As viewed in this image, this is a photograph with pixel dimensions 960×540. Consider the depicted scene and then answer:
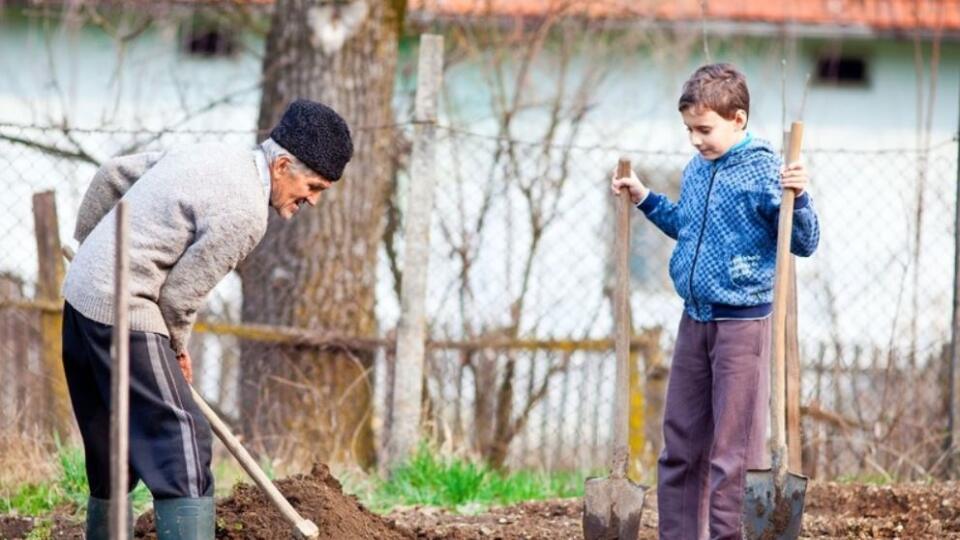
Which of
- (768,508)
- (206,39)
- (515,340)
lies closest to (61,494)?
(515,340)

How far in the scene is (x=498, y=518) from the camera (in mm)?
5598

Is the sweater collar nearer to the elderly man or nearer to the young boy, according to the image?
the elderly man

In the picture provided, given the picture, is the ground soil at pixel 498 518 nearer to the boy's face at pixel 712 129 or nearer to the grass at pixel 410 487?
the grass at pixel 410 487

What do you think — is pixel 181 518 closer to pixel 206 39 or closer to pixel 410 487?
pixel 410 487

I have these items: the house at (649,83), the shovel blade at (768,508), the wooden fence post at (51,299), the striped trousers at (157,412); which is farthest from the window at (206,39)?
the shovel blade at (768,508)

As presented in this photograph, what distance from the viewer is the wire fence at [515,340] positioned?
7078mm

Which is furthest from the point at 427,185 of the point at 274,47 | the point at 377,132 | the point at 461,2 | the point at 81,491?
the point at 461,2

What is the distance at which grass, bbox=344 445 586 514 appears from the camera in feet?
19.9

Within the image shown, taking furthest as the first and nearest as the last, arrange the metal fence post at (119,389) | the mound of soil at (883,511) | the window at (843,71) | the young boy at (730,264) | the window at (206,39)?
the window at (843,71), the window at (206,39), the mound of soil at (883,511), the young boy at (730,264), the metal fence post at (119,389)

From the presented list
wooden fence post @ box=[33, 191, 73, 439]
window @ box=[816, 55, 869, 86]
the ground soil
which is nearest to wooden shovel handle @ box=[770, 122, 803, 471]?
the ground soil

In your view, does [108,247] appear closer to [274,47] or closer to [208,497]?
[208,497]

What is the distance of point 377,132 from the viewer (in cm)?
741

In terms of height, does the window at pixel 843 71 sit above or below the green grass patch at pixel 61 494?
above

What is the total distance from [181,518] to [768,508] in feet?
5.85
